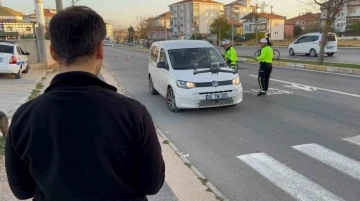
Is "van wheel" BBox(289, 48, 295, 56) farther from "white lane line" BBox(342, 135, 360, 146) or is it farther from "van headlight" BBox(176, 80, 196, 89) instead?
"white lane line" BBox(342, 135, 360, 146)

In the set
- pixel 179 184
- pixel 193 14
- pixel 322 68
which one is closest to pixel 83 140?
pixel 179 184

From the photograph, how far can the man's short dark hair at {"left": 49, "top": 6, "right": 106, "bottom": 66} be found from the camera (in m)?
1.35

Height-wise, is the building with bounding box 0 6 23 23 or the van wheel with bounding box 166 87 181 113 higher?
the building with bounding box 0 6 23 23

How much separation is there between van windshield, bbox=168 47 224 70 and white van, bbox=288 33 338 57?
57.9 ft

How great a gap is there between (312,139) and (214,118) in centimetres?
222

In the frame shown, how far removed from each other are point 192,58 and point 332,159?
4.69 m

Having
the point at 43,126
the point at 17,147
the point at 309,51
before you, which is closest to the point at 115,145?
the point at 43,126

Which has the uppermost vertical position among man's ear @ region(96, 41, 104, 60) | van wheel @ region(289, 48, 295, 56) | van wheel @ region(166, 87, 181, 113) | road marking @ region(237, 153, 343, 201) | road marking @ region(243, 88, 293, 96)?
man's ear @ region(96, 41, 104, 60)

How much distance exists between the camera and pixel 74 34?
4.43 ft

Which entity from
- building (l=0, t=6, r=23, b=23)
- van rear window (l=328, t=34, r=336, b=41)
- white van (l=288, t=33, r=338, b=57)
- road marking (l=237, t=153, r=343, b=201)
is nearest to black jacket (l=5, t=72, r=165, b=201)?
road marking (l=237, t=153, r=343, b=201)

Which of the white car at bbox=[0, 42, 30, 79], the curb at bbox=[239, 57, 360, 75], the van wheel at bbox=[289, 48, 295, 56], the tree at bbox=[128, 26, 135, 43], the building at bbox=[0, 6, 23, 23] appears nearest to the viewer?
the white car at bbox=[0, 42, 30, 79]

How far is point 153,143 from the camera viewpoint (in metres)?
1.41

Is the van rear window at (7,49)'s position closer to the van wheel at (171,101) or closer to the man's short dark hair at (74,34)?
the van wheel at (171,101)

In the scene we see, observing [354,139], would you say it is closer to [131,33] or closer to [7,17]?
[7,17]
